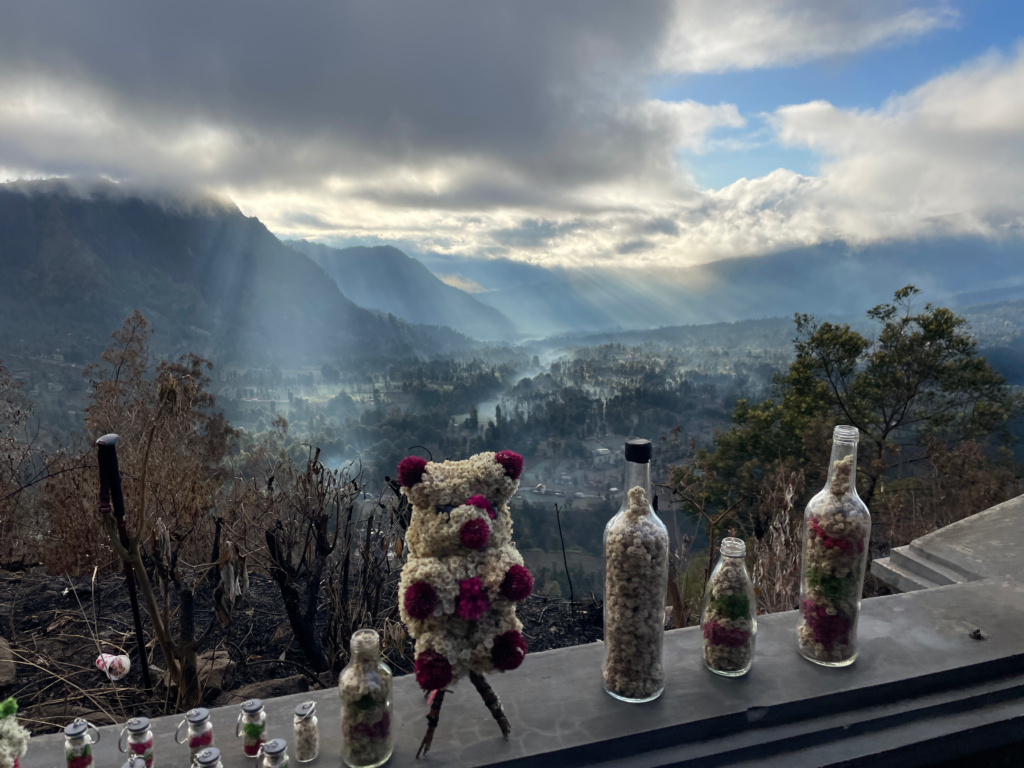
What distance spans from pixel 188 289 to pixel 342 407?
1878 cm

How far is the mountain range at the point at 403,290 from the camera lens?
47.0 feet

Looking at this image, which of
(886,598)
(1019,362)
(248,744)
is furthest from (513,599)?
(1019,362)

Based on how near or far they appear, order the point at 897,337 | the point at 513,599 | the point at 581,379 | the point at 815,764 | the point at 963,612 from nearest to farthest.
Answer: the point at 513,599 < the point at 815,764 < the point at 963,612 < the point at 897,337 < the point at 581,379

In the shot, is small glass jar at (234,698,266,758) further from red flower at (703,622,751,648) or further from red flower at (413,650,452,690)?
red flower at (703,622,751,648)

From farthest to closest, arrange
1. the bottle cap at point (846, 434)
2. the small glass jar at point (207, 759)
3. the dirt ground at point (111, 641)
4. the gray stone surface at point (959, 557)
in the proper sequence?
the gray stone surface at point (959, 557), the dirt ground at point (111, 641), the bottle cap at point (846, 434), the small glass jar at point (207, 759)

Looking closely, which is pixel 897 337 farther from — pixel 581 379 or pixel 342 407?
pixel 342 407

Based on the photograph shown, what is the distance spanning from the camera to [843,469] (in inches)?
44.6

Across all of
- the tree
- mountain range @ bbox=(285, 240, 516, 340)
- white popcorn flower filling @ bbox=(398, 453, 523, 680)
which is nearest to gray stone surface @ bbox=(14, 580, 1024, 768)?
white popcorn flower filling @ bbox=(398, 453, 523, 680)

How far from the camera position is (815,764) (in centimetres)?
103

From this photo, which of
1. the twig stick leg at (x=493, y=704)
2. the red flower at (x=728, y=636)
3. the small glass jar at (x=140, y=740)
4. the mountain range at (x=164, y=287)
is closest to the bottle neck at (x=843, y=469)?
the red flower at (x=728, y=636)

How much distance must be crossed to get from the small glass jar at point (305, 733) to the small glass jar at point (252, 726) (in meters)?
0.06

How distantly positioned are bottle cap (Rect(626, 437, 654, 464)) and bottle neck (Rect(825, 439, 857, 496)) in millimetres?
432

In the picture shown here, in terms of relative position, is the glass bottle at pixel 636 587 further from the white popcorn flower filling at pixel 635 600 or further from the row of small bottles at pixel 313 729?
the row of small bottles at pixel 313 729

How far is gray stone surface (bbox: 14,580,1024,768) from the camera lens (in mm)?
997
